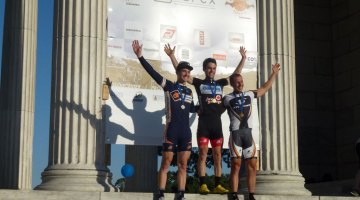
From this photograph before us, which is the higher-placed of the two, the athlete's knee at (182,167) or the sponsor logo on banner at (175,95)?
the sponsor logo on banner at (175,95)

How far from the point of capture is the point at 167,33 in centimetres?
1445

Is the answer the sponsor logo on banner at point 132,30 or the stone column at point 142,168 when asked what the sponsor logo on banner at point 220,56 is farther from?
the stone column at point 142,168

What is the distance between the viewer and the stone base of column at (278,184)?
46.2ft

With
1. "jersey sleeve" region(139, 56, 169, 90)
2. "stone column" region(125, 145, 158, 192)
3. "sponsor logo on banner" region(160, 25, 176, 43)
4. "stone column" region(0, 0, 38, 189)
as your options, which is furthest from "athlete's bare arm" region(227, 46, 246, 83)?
"stone column" region(125, 145, 158, 192)

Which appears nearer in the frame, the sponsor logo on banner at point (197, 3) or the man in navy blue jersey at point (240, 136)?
the man in navy blue jersey at point (240, 136)

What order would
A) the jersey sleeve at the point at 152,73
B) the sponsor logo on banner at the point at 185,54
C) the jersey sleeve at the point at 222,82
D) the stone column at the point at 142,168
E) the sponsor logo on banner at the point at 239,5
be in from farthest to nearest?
the stone column at the point at 142,168 → the sponsor logo on banner at the point at 239,5 → the sponsor logo on banner at the point at 185,54 → the jersey sleeve at the point at 222,82 → the jersey sleeve at the point at 152,73

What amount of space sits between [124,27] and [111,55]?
64 cm

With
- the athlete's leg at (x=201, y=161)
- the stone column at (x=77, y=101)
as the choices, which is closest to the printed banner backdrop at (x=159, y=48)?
the stone column at (x=77, y=101)

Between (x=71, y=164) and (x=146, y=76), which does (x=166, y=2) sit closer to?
(x=146, y=76)

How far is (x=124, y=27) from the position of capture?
13977 mm

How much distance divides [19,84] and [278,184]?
10.8 metres

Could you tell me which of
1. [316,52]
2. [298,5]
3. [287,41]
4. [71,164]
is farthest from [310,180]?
[71,164]

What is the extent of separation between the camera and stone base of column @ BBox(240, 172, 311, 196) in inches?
554

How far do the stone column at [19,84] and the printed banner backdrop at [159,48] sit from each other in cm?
873
